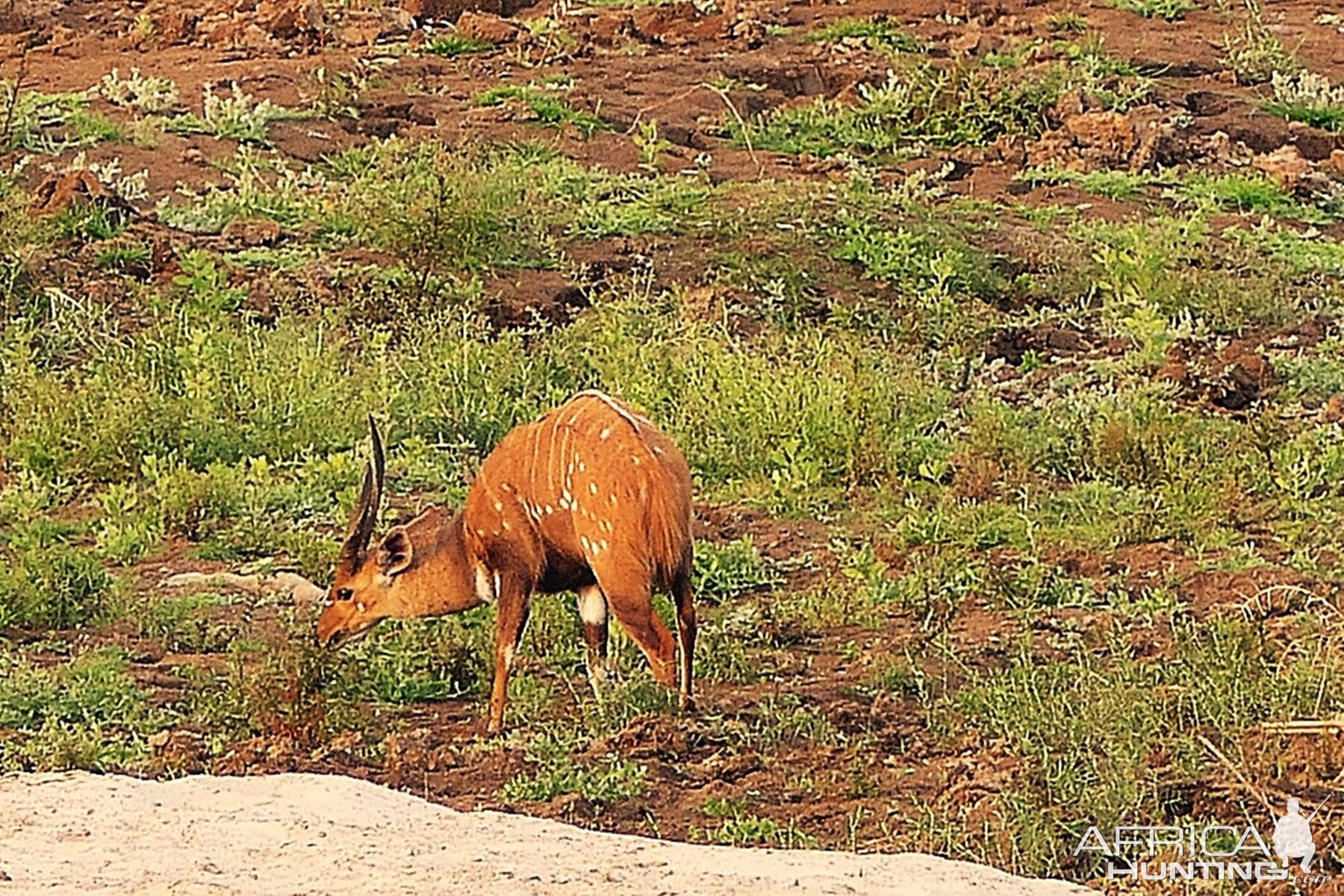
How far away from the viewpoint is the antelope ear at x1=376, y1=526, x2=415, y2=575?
7703mm

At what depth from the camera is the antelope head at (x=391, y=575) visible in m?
7.67

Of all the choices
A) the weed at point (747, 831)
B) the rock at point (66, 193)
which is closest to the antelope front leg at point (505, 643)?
the weed at point (747, 831)

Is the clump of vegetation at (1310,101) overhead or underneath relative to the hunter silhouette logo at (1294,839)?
underneath

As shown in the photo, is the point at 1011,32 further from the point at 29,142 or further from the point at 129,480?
the point at 129,480

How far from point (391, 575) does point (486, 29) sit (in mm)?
11109

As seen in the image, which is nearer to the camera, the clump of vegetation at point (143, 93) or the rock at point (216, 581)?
the rock at point (216, 581)

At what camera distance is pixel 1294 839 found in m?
5.71

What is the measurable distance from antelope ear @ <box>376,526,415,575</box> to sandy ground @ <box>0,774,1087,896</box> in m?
1.94

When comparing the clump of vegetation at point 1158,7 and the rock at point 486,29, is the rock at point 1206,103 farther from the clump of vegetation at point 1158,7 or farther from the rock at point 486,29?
the rock at point 486,29

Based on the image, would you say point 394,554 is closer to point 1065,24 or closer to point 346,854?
point 346,854

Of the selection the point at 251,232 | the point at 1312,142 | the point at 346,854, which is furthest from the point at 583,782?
the point at 1312,142

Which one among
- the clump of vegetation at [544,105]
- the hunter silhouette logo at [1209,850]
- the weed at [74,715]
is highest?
the hunter silhouette logo at [1209,850]

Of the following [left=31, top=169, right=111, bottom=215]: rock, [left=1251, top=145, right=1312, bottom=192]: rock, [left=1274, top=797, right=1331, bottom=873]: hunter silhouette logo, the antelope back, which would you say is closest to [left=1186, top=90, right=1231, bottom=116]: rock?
[left=1251, top=145, right=1312, bottom=192]: rock

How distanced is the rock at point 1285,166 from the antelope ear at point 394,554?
9.39m
